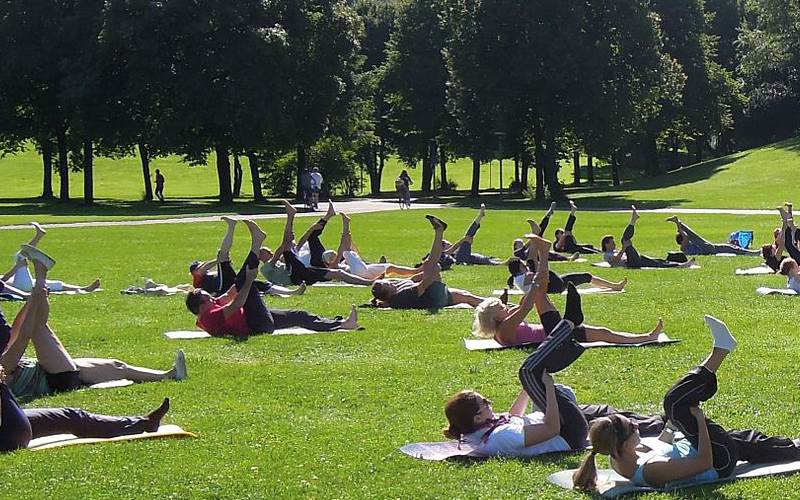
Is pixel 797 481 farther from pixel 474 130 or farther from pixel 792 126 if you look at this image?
pixel 792 126

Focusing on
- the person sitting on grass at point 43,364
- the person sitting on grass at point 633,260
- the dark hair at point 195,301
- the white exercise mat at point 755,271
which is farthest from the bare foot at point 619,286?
the person sitting on grass at point 43,364

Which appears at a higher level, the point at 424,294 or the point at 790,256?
the point at 790,256

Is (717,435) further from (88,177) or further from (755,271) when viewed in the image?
(88,177)

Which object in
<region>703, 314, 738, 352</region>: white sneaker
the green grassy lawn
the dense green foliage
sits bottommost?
the green grassy lawn

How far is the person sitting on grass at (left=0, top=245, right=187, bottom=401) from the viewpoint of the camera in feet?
32.0

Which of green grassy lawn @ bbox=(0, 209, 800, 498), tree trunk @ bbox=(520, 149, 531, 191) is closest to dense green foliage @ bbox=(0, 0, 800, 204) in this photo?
tree trunk @ bbox=(520, 149, 531, 191)

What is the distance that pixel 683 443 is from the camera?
7.24 m

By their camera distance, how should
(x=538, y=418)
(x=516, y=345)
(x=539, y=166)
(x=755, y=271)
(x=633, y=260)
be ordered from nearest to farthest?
(x=538, y=418), (x=516, y=345), (x=755, y=271), (x=633, y=260), (x=539, y=166)

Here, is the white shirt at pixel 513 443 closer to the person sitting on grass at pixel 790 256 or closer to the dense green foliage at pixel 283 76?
the person sitting on grass at pixel 790 256

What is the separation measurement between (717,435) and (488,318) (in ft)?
18.7

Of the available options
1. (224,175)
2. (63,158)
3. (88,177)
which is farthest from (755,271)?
(63,158)

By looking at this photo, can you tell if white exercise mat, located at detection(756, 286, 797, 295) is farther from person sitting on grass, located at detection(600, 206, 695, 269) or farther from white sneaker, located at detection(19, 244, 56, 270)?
white sneaker, located at detection(19, 244, 56, 270)

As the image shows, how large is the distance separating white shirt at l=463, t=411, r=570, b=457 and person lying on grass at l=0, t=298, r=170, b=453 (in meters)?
2.74

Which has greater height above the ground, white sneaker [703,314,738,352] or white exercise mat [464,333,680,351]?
white sneaker [703,314,738,352]
